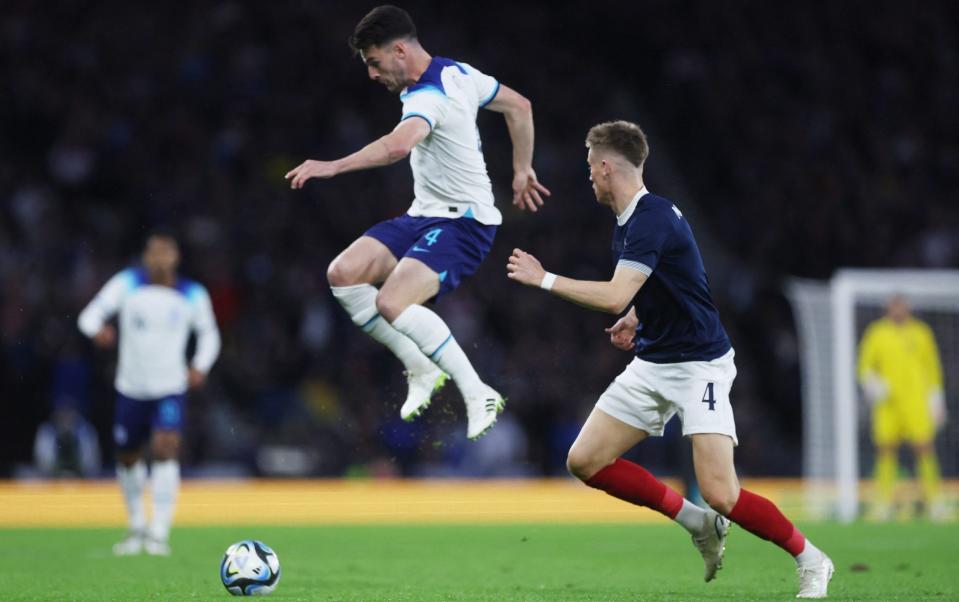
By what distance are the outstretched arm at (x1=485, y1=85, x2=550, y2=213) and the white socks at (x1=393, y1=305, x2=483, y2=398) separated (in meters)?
0.84

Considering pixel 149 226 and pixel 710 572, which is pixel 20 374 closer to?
pixel 149 226

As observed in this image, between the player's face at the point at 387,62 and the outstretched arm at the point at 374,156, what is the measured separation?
12.1 inches

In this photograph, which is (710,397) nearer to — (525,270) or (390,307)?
(525,270)

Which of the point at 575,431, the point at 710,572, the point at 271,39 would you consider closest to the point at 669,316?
the point at 710,572

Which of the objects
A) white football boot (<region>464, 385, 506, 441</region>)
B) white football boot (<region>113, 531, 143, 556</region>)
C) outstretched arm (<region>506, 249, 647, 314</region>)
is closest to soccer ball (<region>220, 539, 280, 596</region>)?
white football boot (<region>464, 385, 506, 441</region>)

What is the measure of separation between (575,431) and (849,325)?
→ 13.3 feet

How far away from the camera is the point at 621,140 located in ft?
23.6

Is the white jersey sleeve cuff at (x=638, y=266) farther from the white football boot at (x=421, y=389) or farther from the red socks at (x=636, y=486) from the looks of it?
the white football boot at (x=421, y=389)

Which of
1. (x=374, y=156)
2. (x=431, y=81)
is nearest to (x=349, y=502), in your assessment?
(x=431, y=81)

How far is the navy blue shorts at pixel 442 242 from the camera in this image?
775 cm

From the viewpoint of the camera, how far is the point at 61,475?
55.2ft

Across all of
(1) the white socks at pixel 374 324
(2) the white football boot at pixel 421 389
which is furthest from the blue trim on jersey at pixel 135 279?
(2) the white football boot at pixel 421 389

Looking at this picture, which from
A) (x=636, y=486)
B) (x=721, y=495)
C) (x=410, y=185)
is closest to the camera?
(x=721, y=495)

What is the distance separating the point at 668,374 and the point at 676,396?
4.6 inches
